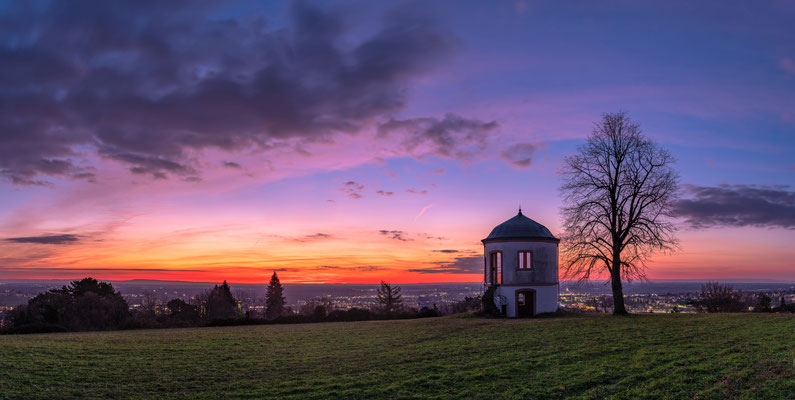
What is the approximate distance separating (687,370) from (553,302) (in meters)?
24.1

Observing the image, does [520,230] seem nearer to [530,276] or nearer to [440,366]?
[530,276]

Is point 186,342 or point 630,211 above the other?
point 630,211

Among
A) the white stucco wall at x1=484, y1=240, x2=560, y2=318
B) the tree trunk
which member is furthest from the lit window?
the tree trunk

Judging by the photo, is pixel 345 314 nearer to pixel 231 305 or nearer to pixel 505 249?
pixel 505 249

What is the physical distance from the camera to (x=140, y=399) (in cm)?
1187

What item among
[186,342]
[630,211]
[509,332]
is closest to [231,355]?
[186,342]

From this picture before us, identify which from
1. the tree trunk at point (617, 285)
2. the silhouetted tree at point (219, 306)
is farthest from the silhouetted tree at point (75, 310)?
the tree trunk at point (617, 285)

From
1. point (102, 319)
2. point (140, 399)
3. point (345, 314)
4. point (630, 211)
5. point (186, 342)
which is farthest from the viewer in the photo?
point (102, 319)

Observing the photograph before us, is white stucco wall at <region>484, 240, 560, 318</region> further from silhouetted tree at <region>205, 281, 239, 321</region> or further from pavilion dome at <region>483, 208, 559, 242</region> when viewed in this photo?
silhouetted tree at <region>205, 281, 239, 321</region>

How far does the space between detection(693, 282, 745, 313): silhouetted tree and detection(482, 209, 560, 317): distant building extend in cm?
1262

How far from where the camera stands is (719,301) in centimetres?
3875

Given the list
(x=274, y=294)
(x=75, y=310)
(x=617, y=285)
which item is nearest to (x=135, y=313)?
(x=75, y=310)

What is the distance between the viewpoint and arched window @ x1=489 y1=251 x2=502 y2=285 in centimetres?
3650

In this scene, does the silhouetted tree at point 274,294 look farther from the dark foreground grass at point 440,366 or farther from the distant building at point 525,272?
the dark foreground grass at point 440,366
